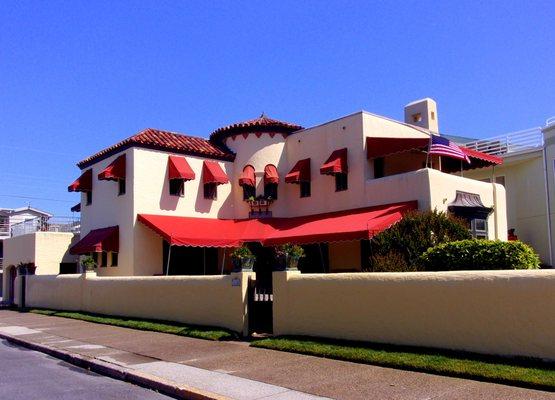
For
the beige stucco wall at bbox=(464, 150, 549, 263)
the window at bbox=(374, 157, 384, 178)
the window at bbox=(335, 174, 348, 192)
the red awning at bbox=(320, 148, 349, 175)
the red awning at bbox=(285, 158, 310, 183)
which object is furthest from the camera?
the beige stucco wall at bbox=(464, 150, 549, 263)

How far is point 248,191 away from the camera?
1048 inches

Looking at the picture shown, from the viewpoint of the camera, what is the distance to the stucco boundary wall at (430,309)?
8.85 metres

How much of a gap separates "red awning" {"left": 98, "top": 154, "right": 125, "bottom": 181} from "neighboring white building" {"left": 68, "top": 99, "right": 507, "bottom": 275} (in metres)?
0.07

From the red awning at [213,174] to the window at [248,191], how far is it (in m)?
1.09

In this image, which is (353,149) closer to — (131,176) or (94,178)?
(131,176)

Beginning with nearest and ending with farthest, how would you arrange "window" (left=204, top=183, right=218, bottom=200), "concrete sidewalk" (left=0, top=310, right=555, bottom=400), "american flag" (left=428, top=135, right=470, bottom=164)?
1. "concrete sidewalk" (left=0, top=310, right=555, bottom=400)
2. "american flag" (left=428, top=135, right=470, bottom=164)
3. "window" (left=204, top=183, right=218, bottom=200)

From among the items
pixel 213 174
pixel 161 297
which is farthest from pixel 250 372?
pixel 213 174

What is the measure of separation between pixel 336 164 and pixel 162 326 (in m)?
9.91

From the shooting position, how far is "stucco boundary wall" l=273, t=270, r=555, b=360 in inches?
348

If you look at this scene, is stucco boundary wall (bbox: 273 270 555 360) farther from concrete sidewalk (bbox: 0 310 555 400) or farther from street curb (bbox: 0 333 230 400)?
street curb (bbox: 0 333 230 400)

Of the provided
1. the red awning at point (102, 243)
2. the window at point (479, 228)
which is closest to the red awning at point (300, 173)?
the window at point (479, 228)

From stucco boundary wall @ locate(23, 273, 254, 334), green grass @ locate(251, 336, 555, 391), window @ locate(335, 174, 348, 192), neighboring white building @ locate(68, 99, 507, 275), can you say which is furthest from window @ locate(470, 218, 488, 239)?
green grass @ locate(251, 336, 555, 391)

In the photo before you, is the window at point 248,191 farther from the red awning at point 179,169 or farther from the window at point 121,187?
the window at point 121,187

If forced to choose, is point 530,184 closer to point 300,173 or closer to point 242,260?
point 300,173
